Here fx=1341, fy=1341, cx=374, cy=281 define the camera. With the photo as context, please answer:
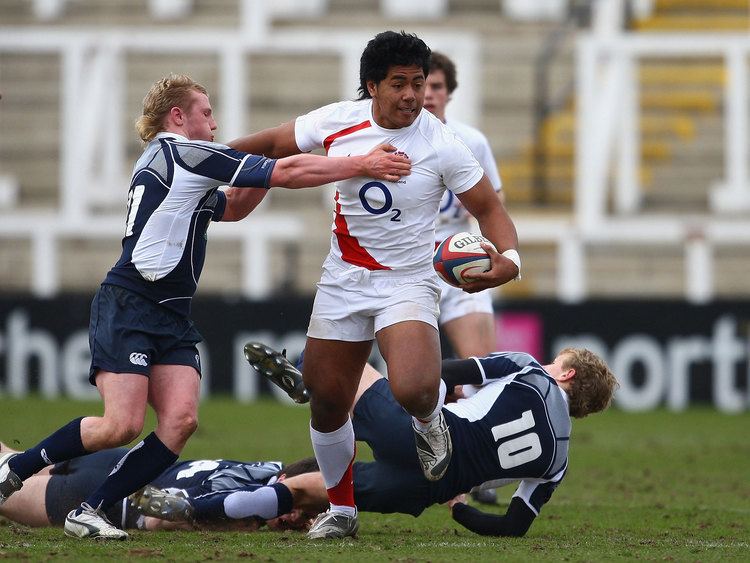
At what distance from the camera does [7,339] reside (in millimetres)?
14992

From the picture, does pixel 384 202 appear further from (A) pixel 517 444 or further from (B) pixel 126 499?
(B) pixel 126 499

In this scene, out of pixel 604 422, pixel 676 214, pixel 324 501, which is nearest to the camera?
pixel 324 501

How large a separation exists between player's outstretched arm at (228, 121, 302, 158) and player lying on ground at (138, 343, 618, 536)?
1026 millimetres

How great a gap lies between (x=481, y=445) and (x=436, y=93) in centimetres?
288

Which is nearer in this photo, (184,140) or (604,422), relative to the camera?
(184,140)

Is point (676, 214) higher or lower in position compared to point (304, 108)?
lower

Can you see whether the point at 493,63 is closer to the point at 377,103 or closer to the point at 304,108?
the point at 304,108

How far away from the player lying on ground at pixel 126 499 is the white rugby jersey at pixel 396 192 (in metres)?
1.30

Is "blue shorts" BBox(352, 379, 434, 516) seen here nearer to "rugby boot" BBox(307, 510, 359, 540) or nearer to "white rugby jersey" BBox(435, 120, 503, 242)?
"rugby boot" BBox(307, 510, 359, 540)

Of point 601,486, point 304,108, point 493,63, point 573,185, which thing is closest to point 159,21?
point 304,108

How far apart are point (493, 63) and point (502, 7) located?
1.49 meters

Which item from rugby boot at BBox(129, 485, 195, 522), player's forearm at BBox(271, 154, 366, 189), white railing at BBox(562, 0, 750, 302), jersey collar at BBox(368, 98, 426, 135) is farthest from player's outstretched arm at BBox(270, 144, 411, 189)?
white railing at BBox(562, 0, 750, 302)

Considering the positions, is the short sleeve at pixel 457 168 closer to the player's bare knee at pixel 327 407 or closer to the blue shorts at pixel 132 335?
the player's bare knee at pixel 327 407

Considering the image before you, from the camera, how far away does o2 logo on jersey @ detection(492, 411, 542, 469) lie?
20.9ft
